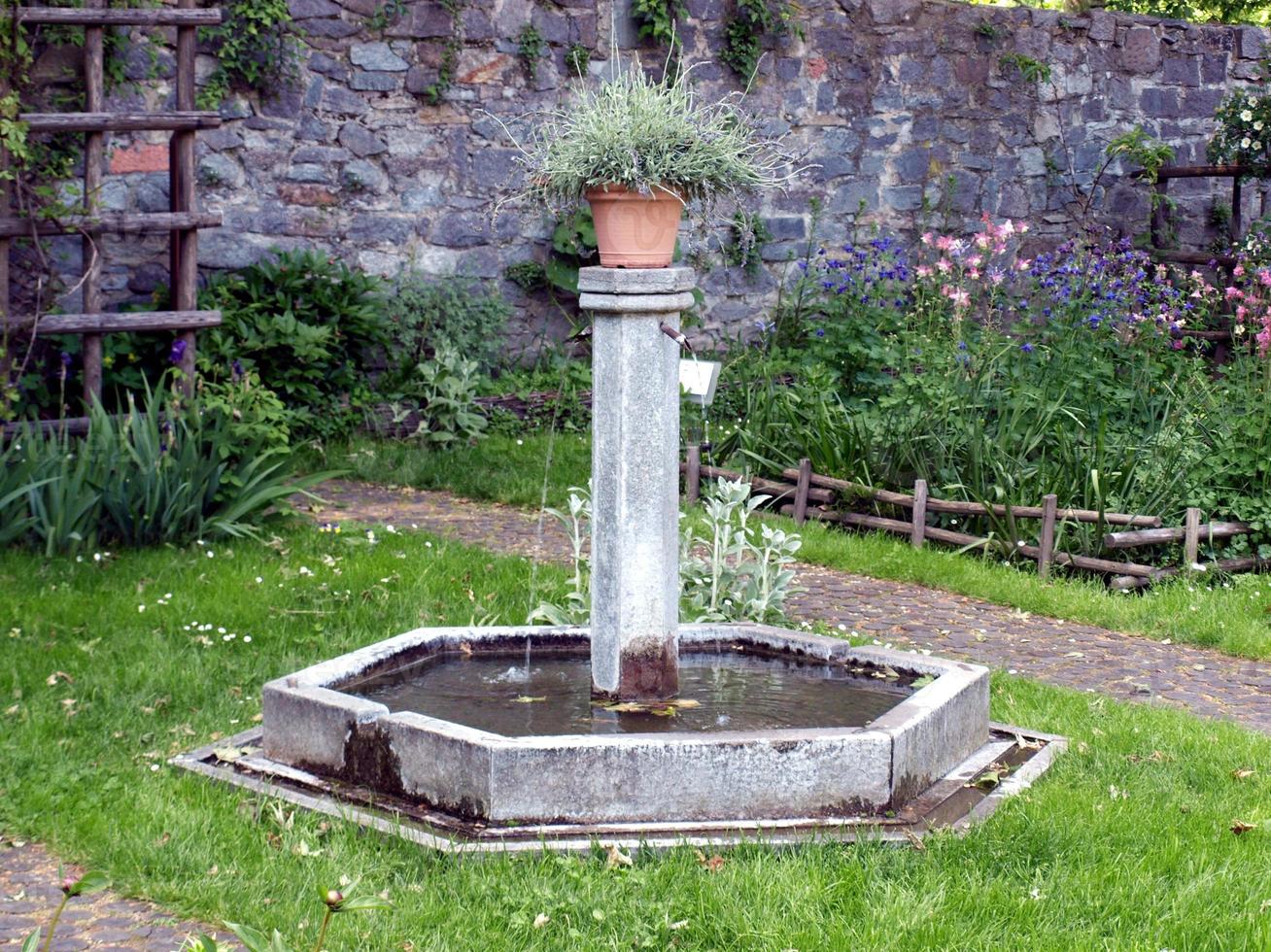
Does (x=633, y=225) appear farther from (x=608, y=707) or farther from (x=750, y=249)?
(x=750, y=249)

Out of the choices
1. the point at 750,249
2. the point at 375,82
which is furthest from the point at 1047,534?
the point at 375,82

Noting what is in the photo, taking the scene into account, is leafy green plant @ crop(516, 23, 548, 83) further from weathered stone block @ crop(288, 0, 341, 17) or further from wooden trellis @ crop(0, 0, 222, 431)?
wooden trellis @ crop(0, 0, 222, 431)

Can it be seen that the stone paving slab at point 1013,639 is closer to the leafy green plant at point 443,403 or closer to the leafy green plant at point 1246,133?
the leafy green plant at point 443,403

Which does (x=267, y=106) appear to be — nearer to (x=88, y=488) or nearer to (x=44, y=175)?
(x=44, y=175)

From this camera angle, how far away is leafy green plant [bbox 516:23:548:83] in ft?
31.3

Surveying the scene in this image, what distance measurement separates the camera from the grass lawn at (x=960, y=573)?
5910 millimetres

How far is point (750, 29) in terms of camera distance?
33.7ft

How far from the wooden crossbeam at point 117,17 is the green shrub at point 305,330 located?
157 cm

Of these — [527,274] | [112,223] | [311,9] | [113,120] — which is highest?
[311,9]

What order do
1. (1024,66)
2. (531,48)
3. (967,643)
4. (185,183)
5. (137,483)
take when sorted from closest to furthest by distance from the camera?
(967,643) → (137,483) → (185,183) → (531,48) → (1024,66)

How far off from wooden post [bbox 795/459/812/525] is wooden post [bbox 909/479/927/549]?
0.61m

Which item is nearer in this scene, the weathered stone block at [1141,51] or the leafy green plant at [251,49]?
the leafy green plant at [251,49]

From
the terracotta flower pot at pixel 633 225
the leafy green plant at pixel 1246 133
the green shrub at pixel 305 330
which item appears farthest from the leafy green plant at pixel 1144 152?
the terracotta flower pot at pixel 633 225

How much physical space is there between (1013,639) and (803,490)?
73.8 inches
